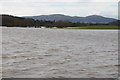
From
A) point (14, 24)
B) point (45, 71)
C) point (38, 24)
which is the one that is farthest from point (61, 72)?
point (38, 24)

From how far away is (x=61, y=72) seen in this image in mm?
14328

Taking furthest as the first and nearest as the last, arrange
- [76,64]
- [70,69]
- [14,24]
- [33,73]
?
[14,24] → [76,64] → [70,69] → [33,73]

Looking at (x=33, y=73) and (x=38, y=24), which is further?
(x=38, y=24)

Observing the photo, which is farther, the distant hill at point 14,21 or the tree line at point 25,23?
the tree line at point 25,23

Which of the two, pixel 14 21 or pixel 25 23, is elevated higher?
pixel 14 21

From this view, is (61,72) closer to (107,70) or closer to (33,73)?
(33,73)

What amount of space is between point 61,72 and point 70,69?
1.06 m

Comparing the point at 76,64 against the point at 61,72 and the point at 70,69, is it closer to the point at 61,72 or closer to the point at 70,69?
the point at 70,69

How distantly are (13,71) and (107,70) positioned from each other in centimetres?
517

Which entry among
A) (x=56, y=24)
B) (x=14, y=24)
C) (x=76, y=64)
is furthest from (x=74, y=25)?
(x=76, y=64)

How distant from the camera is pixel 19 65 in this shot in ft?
53.0

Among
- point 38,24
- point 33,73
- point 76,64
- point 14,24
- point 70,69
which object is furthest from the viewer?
point 38,24

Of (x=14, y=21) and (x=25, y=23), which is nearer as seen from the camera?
(x=14, y=21)

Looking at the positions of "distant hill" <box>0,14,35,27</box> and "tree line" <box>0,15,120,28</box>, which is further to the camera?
"tree line" <box>0,15,120,28</box>
